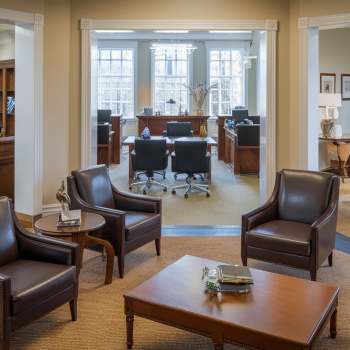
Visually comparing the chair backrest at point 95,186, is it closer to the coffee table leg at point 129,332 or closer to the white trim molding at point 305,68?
the coffee table leg at point 129,332

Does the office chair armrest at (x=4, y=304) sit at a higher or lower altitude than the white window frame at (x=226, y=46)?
lower

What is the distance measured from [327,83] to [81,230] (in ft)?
25.9

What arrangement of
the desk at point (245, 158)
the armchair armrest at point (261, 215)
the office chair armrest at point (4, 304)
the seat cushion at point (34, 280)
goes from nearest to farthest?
the office chair armrest at point (4, 304) → the seat cushion at point (34, 280) → the armchair armrest at point (261, 215) → the desk at point (245, 158)

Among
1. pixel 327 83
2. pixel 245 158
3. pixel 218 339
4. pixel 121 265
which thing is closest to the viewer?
pixel 218 339

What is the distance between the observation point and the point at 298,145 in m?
5.13

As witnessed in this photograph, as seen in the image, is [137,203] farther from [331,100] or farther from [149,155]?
[331,100]

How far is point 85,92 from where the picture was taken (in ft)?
16.9

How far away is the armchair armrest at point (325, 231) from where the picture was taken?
10.8 feet

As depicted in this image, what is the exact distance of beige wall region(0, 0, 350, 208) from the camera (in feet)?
16.5

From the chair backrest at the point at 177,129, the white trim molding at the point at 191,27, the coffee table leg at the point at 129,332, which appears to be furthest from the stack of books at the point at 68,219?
the chair backrest at the point at 177,129

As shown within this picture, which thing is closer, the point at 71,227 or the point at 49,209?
the point at 71,227

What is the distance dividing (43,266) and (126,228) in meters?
1.01

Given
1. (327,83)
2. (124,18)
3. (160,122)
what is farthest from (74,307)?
(160,122)

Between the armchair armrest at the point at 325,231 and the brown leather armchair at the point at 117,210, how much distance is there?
1516mm
